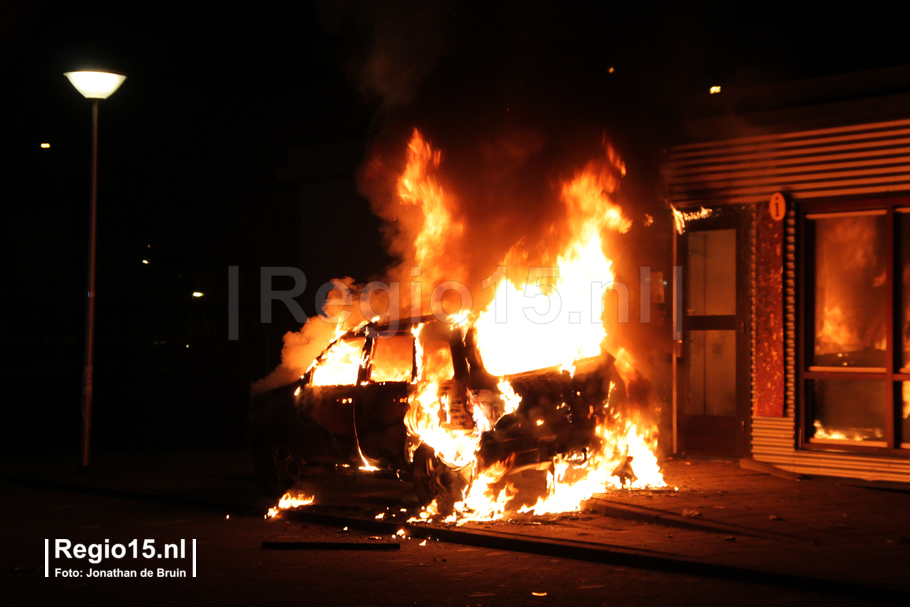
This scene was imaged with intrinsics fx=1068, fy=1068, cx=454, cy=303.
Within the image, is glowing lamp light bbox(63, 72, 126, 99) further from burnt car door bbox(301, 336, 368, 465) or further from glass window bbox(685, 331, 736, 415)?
glass window bbox(685, 331, 736, 415)

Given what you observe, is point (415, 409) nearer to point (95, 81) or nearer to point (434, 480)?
point (434, 480)

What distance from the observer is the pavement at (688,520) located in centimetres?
766

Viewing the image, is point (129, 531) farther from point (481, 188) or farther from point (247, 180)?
point (247, 180)

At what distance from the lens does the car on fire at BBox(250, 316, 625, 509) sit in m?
9.94

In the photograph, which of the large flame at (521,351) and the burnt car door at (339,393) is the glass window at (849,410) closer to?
the large flame at (521,351)

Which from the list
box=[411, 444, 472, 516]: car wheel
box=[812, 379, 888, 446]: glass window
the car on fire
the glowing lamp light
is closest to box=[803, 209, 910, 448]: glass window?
box=[812, 379, 888, 446]: glass window

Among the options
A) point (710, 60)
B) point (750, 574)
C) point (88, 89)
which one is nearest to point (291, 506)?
point (750, 574)

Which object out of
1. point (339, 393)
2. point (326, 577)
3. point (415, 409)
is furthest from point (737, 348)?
point (326, 577)

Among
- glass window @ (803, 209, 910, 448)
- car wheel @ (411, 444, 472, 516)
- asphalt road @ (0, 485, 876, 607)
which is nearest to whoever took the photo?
asphalt road @ (0, 485, 876, 607)

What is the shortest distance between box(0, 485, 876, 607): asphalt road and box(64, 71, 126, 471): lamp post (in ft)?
13.5

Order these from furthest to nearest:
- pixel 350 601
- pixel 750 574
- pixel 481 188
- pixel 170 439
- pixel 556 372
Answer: pixel 170 439
pixel 481 188
pixel 556 372
pixel 750 574
pixel 350 601

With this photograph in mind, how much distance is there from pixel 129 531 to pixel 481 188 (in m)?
5.88

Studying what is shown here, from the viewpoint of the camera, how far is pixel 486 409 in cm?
985

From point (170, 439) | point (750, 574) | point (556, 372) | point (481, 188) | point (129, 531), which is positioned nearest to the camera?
point (750, 574)
